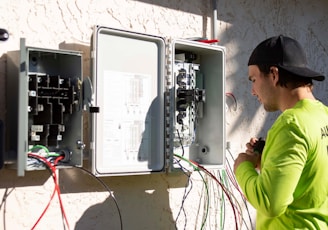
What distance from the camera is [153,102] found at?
2.41 m

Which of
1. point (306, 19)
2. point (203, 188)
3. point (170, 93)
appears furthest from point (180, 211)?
point (306, 19)

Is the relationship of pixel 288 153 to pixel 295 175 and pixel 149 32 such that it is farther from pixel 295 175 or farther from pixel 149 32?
pixel 149 32

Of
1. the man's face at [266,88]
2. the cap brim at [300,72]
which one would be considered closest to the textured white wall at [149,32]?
the man's face at [266,88]

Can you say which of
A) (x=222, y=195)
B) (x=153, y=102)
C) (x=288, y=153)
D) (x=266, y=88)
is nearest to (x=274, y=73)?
(x=266, y=88)

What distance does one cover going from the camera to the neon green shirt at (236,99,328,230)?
5.69 feet

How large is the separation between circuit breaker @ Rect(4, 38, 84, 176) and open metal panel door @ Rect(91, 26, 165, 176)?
0.29 ft

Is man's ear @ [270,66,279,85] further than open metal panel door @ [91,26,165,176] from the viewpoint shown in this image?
No

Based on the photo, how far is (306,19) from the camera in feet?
11.2

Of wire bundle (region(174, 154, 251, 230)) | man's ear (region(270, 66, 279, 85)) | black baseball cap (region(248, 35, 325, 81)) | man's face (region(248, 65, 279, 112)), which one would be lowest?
wire bundle (region(174, 154, 251, 230))

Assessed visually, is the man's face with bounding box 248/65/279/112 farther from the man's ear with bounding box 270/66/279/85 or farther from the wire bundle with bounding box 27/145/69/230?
the wire bundle with bounding box 27/145/69/230

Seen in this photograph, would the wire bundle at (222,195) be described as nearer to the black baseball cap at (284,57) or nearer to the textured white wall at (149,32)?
the textured white wall at (149,32)

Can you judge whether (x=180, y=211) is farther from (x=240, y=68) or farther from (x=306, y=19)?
(x=306, y=19)

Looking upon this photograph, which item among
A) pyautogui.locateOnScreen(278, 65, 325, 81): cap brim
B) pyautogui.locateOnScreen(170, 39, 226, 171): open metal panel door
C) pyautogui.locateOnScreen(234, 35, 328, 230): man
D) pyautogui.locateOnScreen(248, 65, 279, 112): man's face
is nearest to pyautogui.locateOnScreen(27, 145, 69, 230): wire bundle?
pyautogui.locateOnScreen(170, 39, 226, 171): open metal panel door

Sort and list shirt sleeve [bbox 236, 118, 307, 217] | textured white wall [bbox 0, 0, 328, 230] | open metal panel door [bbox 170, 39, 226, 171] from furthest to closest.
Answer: open metal panel door [bbox 170, 39, 226, 171], textured white wall [bbox 0, 0, 328, 230], shirt sleeve [bbox 236, 118, 307, 217]
